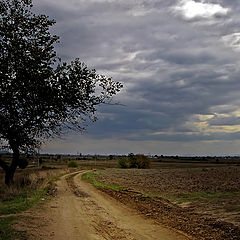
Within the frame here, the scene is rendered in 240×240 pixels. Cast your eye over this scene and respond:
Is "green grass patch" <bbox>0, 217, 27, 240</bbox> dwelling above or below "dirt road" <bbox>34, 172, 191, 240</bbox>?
above

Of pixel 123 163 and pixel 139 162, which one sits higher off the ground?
pixel 139 162

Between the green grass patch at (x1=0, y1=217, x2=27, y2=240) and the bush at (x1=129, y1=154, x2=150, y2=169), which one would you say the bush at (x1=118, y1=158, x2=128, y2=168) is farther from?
the green grass patch at (x1=0, y1=217, x2=27, y2=240)

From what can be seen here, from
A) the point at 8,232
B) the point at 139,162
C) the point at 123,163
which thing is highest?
the point at 8,232

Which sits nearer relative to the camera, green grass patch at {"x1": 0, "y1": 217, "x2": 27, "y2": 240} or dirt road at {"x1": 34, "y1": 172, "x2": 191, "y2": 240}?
green grass patch at {"x1": 0, "y1": 217, "x2": 27, "y2": 240}

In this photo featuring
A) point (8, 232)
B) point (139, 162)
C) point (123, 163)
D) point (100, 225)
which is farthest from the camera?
point (123, 163)

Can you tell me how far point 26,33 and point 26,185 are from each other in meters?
15.3

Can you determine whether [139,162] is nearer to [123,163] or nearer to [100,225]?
[123,163]

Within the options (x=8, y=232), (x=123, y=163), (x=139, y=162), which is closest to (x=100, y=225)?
(x=8, y=232)

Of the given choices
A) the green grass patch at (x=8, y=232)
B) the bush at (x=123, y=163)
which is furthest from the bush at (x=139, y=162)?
the green grass patch at (x=8, y=232)

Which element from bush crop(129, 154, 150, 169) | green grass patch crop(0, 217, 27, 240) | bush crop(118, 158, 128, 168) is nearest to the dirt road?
green grass patch crop(0, 217, 27, 240)

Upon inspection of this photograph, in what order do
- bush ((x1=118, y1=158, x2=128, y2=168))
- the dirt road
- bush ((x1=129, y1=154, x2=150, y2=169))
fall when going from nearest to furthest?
1. the dirt road
2. bush ((x1=129, y1=154, x2=150, y2=169))
3. bush ((x1=118, y1=158, x2=128, y2=168))

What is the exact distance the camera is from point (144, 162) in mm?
97125

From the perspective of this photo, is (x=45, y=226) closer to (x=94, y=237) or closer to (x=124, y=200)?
(x=94, y=237)

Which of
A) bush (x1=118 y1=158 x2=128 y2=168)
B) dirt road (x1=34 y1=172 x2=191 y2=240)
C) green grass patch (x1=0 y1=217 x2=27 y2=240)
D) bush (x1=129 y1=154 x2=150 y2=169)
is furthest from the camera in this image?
bush (x1=118 y1=158 x2=128 y2=168)
